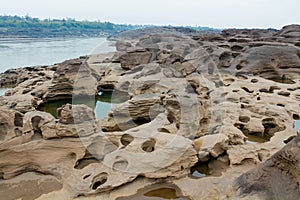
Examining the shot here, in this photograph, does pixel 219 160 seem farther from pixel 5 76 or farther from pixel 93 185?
pixel 5 76

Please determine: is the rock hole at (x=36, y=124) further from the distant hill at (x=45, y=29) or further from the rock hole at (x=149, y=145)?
the distant hill at (x=45, y=29)

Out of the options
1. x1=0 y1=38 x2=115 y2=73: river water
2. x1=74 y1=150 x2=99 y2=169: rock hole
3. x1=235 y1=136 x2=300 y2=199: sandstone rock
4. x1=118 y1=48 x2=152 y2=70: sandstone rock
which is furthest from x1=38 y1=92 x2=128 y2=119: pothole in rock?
x1=0 y1=38 x2=115 y2=73: river water

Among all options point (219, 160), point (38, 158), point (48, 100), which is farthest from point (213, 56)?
point (38, 158)

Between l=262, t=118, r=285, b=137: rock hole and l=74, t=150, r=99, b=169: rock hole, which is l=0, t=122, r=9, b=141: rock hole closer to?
l=74, t=150, r=99, b=169: rock hole

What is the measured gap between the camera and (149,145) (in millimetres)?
6664

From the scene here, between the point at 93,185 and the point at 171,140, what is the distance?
181 cm

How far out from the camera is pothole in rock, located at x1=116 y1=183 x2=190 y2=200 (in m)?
5.35

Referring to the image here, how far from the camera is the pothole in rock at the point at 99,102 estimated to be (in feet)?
41.6

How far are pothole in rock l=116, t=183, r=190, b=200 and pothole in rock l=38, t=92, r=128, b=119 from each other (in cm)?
679

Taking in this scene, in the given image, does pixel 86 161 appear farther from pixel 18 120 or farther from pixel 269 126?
pixel 269 126

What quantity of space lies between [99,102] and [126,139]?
7217mm

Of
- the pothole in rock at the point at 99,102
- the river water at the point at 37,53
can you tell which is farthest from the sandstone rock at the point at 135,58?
the river water at the point at 37,53

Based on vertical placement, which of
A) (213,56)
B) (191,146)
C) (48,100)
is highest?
(213,56)

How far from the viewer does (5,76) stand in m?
18.6
